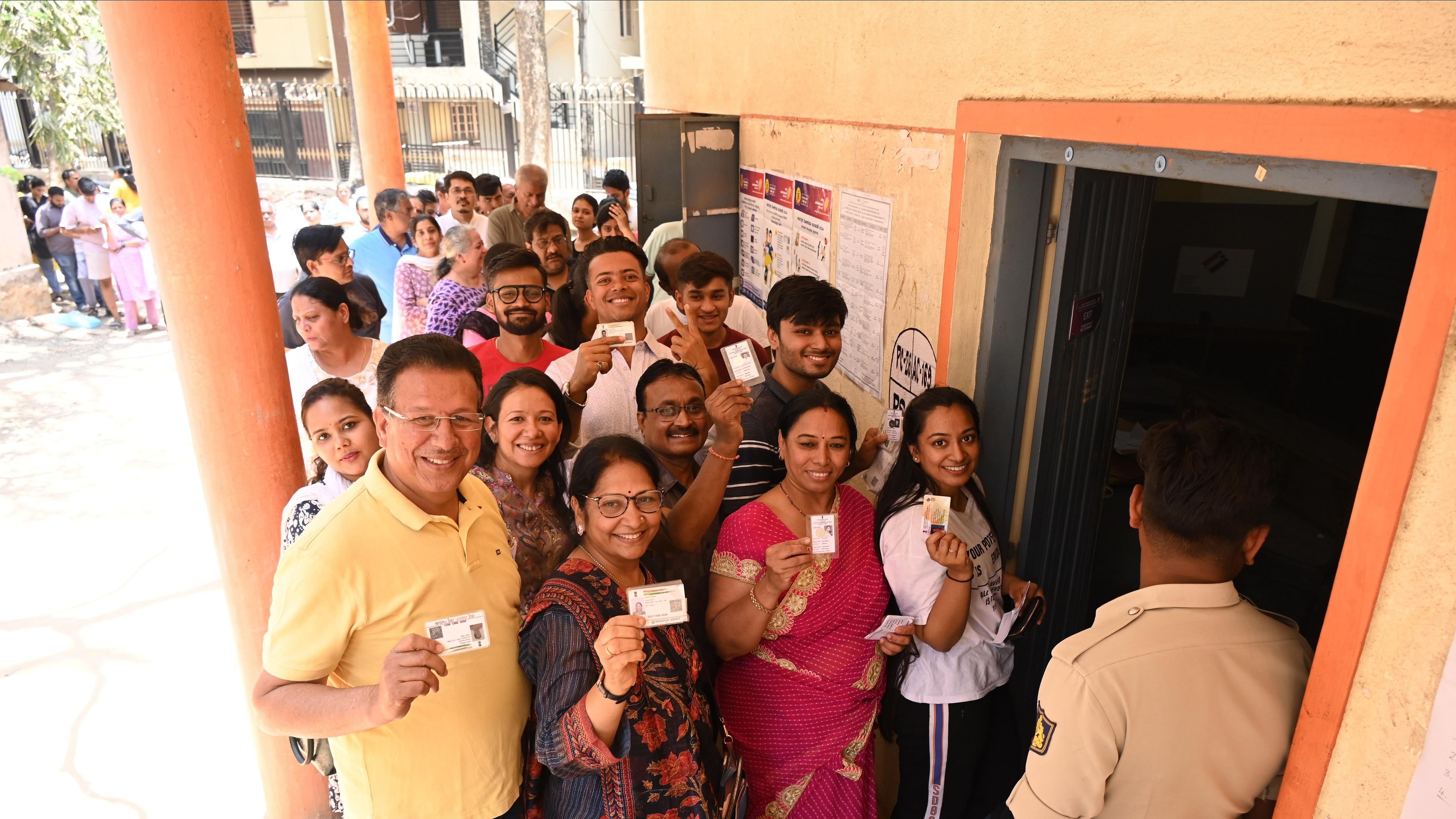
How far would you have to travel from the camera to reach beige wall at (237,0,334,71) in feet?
80.8

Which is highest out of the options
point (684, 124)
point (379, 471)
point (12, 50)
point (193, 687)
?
point (12, 50)

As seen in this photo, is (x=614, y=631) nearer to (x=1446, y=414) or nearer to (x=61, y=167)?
(x=1446, y=414)

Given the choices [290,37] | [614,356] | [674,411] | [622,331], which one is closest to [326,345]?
[614,356]

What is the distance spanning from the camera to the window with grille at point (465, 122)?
942 inches

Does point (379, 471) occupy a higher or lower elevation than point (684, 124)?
lower

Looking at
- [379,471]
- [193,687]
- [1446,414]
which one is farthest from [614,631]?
[193,687]

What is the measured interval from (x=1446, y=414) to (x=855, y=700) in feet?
5.78

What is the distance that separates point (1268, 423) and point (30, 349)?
13081 mm

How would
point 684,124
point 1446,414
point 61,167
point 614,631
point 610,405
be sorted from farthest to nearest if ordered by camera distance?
1. point 61,167
2. point 684,124
3. point 610,405
4. point 614,631
5. point 1446,414

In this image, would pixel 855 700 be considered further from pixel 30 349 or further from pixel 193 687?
pixel 30 349

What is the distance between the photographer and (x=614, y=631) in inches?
75.7

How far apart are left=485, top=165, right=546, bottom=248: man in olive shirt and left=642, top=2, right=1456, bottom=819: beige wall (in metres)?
2.48

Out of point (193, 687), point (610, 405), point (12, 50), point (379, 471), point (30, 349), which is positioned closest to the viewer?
point (379, 471)

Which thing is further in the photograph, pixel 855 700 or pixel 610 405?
pixel 610 405
